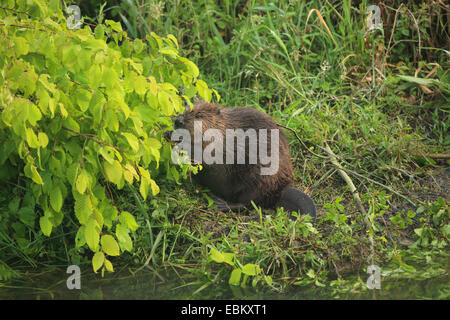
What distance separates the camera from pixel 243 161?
11.3ft

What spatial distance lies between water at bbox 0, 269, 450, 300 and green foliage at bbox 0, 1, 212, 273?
21cm

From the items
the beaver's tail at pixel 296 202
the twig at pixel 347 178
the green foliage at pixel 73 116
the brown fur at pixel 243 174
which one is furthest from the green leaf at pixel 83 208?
the twig at pixel 347 178

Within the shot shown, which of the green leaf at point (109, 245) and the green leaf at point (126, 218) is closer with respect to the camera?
the green leaf at point (109, 245)

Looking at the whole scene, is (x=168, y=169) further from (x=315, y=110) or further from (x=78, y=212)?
(x=315, y=110)

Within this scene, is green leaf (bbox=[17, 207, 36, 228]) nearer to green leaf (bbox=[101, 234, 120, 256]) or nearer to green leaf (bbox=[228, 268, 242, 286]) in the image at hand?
green leaf (bbox=[101, 234, 120, 256])

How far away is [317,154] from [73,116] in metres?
1.60

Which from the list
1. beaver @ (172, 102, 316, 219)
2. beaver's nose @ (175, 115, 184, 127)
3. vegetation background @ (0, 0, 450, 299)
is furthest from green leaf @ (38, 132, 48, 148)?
beaver @ (172, 102, 316, 219)

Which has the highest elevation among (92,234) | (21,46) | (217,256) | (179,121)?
(21,46)

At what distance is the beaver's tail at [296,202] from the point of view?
128 inches

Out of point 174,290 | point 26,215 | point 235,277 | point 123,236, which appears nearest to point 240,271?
point 235,277

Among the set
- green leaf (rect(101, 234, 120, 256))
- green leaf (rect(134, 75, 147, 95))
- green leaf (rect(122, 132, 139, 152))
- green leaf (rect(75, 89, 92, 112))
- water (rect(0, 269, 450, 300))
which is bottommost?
water (rect(0, 269, 450, 300))

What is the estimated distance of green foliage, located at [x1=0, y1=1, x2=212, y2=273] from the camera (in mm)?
2330

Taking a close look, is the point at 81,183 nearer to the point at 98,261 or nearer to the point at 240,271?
the point at 98,261

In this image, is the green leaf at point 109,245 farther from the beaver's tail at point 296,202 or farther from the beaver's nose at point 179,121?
the beaver's tail at point 296,202
